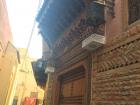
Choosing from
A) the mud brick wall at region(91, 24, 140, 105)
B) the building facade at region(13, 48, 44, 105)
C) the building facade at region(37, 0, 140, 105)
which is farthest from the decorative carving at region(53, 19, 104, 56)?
the building facade at region(13, 48, 44, 105)

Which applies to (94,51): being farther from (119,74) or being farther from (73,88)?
(73,88)

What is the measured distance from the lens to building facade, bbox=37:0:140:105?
125 inches

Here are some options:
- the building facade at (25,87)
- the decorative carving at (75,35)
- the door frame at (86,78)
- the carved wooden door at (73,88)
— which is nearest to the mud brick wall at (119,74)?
the door frame at (86,78)

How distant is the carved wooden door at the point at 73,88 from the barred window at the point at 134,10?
2.02 metres

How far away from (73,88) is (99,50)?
1.91 meters

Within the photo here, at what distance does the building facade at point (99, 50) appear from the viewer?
3.18m

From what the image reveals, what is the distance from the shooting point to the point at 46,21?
7477 mm

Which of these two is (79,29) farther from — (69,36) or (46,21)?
(46,21)

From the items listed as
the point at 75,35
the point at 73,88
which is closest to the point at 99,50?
the point at 75,35

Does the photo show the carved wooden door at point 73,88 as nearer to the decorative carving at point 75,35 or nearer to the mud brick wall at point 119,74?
the decorative carving at point 75,35

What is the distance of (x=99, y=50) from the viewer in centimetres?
414

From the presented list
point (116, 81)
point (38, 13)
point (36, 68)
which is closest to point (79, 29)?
point (116, 81)

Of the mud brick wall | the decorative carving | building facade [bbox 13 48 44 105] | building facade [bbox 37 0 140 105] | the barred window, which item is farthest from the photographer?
building facade [bbox 13 48 44 105]

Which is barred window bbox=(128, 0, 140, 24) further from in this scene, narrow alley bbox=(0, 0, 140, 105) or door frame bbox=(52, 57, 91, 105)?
door frame bbox=(52, 57, 91, 105)
